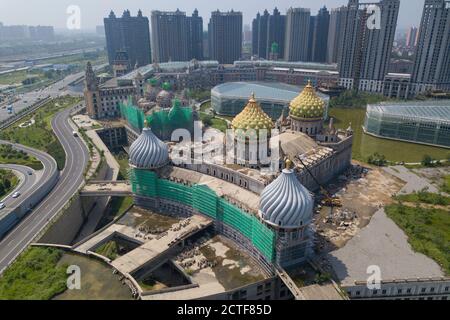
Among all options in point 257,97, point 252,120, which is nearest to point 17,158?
point 252,120

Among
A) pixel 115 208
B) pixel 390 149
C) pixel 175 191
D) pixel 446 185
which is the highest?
pixel 175 191

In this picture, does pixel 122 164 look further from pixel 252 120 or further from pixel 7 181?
pixel 252 120

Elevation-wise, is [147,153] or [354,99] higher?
[147,153]

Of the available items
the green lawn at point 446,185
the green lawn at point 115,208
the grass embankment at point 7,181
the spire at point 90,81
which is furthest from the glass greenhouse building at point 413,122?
the grass embankment at point 7,181

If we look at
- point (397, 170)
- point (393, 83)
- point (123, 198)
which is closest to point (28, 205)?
point (123, 198)

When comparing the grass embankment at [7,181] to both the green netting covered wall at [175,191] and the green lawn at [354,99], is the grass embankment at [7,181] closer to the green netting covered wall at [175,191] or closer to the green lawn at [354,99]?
the green netting covered wall at [175,191]
